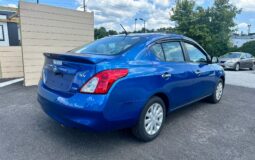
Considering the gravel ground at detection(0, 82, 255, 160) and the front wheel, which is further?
the front wheel

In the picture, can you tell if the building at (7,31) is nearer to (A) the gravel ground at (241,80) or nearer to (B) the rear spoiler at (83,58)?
(A) the gravel ground at (241,80)

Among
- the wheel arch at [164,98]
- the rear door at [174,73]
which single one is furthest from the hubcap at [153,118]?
the rear door at [174,73]

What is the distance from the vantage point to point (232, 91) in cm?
660

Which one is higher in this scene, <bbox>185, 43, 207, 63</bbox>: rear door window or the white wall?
the white wall

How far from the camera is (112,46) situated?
3.25m

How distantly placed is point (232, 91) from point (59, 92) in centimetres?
575

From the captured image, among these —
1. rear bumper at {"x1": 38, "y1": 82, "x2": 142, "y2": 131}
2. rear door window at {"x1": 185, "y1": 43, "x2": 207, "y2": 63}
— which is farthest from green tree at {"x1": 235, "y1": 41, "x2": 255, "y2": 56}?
rear bumper at {"x1": 38, "y1": 82, "x2": 142, "y2": 131}

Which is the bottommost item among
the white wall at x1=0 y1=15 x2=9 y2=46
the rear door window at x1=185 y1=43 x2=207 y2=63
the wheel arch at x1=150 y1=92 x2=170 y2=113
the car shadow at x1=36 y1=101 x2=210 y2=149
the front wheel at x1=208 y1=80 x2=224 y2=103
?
the car shadow at x1=36 y1=101 x2=210 y2=149

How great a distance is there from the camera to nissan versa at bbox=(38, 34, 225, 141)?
240 cm

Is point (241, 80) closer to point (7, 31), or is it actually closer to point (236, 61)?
point (236, 61)

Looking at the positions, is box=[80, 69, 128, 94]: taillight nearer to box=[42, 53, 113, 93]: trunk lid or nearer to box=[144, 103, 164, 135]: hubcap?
box=[42, 53, 113, 93]: trunk lid

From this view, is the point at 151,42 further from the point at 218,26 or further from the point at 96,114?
the point at 218,26

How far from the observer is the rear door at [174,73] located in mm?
3119

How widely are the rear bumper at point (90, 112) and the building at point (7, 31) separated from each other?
17.1 metres
